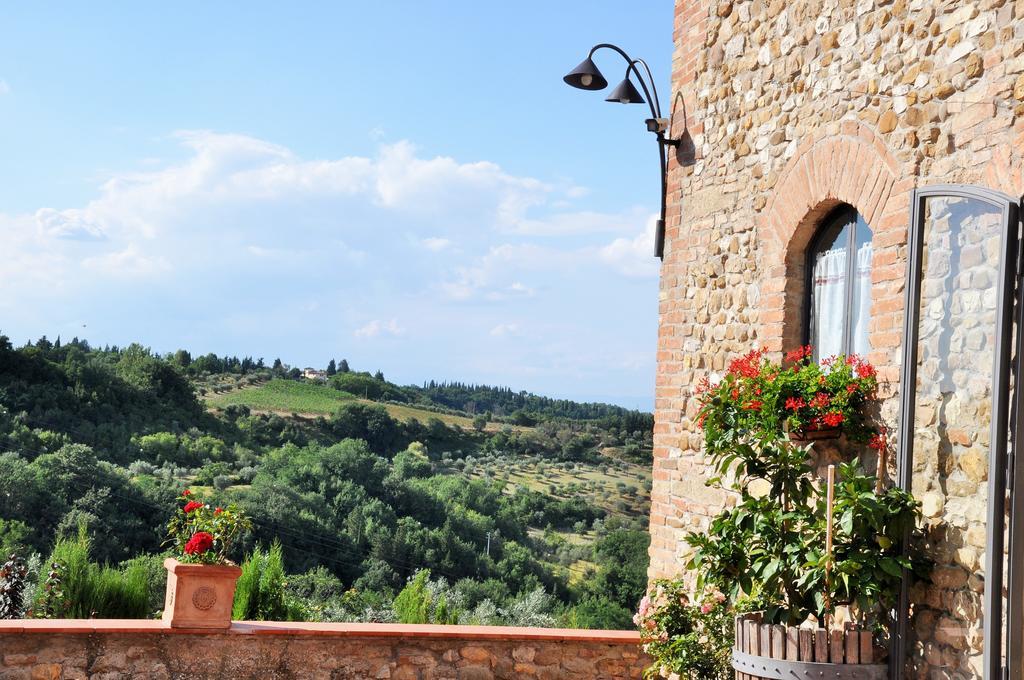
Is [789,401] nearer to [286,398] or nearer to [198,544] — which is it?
[198,544]

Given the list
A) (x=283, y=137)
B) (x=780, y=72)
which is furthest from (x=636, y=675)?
(x=283, y=137)

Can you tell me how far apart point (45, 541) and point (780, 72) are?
16514 millimetres

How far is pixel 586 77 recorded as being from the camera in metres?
6.57

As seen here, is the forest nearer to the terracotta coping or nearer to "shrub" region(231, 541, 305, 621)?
"shrub" region(231, 541, 305, 621)

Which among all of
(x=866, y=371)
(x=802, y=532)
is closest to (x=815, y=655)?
(x=802, y=532)

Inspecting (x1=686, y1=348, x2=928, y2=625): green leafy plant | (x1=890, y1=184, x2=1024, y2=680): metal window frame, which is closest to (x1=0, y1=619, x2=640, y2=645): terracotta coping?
(x1=686, y1=348, x2=928, y2=625): green leafy plant

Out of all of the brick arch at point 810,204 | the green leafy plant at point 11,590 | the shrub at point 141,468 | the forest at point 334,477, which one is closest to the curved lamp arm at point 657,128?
the brick arch at point 810,204

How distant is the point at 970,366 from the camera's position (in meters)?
4.35

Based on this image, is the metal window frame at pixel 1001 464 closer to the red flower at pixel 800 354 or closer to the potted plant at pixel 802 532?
the potted plant at pixel 802 532

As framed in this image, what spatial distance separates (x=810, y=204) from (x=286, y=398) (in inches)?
946

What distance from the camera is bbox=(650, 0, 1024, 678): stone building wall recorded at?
433 centimetres

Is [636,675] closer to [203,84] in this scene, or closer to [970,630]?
[970,630]

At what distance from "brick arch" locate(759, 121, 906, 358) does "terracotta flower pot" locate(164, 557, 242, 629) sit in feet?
11.7

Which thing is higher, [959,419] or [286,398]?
[286,398]
